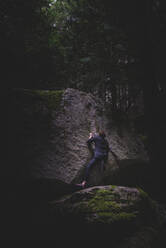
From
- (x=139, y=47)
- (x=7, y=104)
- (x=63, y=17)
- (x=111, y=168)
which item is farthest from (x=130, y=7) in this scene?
(x=63, y=17)

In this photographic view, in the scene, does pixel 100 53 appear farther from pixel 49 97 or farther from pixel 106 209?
pixel 106 209

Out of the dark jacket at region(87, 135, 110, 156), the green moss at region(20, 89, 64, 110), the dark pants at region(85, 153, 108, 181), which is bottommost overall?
the dark pants at region(85, 153, 108, 181)

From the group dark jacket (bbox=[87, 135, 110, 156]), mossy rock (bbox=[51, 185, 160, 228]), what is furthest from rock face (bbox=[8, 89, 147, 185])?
mossy rock (bbox=[51, 185, 160, 228])

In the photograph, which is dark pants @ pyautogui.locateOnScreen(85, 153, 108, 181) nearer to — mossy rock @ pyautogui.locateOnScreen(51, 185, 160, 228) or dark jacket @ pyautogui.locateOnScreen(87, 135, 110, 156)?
dark jacket @ pyautogui.locateOnScreen(87, 135, 110, 156)

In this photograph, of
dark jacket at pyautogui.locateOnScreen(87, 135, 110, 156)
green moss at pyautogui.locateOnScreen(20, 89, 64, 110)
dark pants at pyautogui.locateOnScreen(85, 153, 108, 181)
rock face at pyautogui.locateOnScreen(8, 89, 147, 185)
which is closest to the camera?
rock face at pyautogui.locateOnScreen(8, 89, 147, 185)

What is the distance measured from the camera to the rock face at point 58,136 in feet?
19.9

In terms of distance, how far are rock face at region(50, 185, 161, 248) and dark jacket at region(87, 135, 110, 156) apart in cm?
158

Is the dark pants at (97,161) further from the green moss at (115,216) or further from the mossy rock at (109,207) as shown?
the green moss at (115,216)

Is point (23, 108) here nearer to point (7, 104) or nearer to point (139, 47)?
point (7, 104)

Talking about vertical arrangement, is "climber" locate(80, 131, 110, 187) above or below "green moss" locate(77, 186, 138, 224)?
above

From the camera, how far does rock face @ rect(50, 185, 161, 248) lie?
15.6 feet

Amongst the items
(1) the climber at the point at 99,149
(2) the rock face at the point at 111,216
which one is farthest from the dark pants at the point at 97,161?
(2) the rock face at the point at 111,216

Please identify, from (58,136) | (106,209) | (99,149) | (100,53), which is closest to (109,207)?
(106,209)

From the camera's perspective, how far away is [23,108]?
667cm
